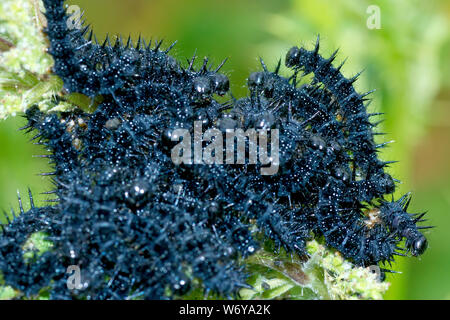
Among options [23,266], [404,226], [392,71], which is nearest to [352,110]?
[404,226]

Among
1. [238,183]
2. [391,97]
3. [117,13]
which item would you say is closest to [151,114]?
[238,183]

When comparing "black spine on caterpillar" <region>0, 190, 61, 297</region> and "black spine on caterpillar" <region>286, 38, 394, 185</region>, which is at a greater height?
"black spine on caterpillar" <region>286, 38, 394, 185</region>

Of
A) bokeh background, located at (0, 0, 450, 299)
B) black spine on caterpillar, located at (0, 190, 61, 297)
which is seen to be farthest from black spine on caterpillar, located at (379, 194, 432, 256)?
bokeh background, located at (0, 0, 450, 299)

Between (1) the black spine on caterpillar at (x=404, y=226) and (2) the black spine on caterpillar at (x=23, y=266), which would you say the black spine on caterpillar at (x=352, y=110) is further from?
(2) the black spine on caterpillar at (x=23, y=266)

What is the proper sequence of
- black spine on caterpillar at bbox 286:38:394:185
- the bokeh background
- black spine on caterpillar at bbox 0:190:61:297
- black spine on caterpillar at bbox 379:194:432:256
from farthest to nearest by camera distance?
1. the bokeh background
2. black spine on caterpillar at bbox 286:38:394:185
3. black spine on caterpillar at bbox 379:194:432:256
4. black spine on caterpillar at bbox 0:190:61:297

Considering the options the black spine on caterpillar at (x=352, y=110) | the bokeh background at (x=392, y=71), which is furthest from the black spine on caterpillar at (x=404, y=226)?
the bokeh background at (x=392, y=71)

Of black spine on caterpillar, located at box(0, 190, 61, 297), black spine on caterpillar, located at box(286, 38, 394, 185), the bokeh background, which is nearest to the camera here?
black spine on caterpillar, located at box(0, 190, 61, 297)

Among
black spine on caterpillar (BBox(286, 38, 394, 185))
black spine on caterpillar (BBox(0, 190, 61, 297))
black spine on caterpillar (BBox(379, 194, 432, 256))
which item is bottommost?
black spine on caterpillar (BBox(0, 190, 61, 297))

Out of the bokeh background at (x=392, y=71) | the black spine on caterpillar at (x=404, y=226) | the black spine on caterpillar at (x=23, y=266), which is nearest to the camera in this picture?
the black spine on caterpillar at (x=23, y=266)

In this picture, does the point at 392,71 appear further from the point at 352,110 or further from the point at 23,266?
the point at 23,266

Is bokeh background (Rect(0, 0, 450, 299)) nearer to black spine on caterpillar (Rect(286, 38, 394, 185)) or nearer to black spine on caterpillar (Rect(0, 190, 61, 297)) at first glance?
black spine on caterpillar (Rect(286, 38, 394, 185))

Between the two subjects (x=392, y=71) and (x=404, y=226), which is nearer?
(x=404, y=226)
